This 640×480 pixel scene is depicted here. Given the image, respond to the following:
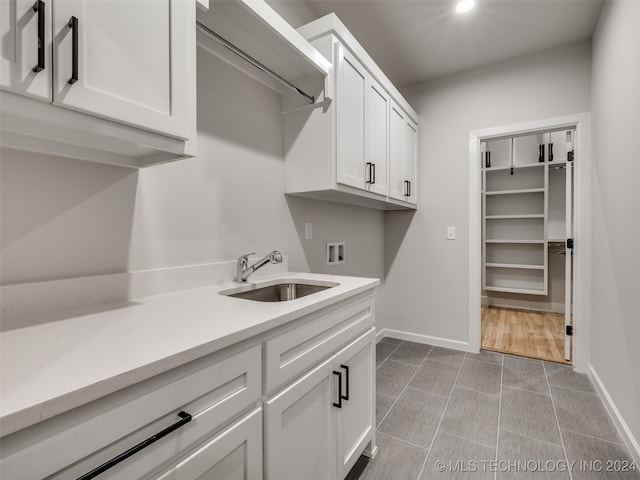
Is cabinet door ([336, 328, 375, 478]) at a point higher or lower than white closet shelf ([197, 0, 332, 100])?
lower

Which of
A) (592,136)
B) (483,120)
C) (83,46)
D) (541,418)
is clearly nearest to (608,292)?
(541,418)

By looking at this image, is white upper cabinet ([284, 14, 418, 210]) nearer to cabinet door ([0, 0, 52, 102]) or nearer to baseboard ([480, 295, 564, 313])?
cabinet door ([0, 0, 52, 102])

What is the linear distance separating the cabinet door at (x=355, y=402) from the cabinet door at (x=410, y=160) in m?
1.71

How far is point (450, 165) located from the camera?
299 cm

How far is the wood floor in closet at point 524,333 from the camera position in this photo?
114 inches

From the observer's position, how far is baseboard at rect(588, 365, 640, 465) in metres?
1.50

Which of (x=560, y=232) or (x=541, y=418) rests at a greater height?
(x=560, y=232)

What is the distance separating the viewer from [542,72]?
2.63 meters

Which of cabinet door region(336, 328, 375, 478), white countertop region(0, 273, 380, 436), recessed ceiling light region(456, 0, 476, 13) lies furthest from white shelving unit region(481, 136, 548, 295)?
white countertop region(0, 273, 380, 436)

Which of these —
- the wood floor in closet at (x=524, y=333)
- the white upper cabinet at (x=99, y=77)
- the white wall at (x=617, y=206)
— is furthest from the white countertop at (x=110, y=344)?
the wood floor in closet at (x=524, y=333)

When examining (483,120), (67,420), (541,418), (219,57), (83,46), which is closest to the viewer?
(67,420)

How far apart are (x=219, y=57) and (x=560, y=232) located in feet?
14.9

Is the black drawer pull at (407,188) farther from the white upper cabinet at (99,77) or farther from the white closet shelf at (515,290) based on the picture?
the white closet shelf at (515,290)

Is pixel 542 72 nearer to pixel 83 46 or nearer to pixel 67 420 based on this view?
pixel 83 46
